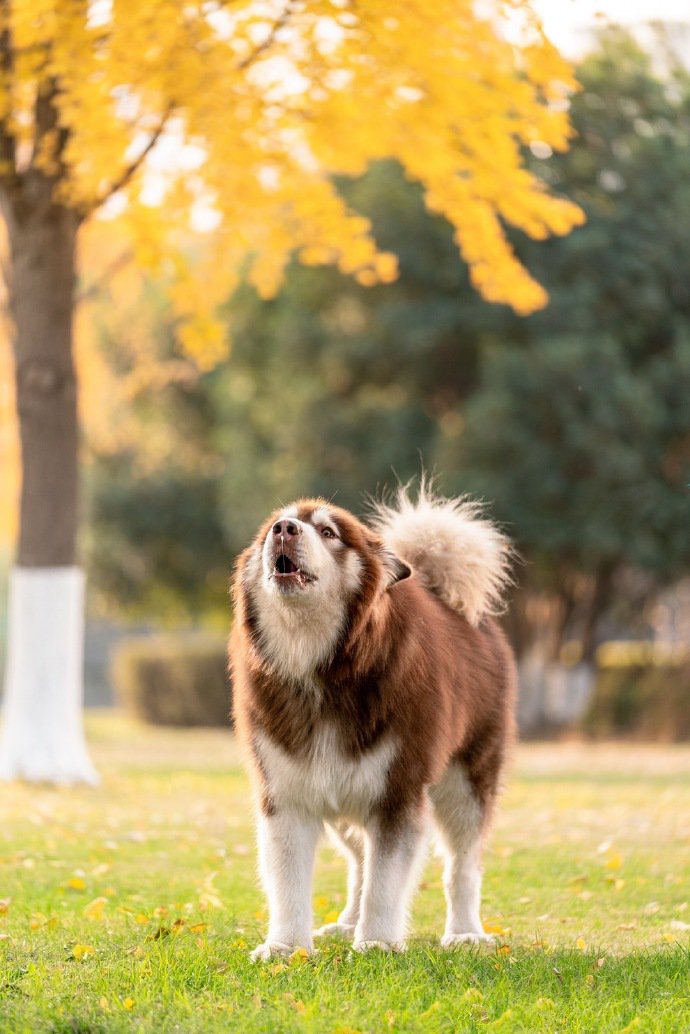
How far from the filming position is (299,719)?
5.54 metres

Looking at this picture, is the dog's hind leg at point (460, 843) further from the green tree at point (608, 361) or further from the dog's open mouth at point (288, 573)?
the green tree at point (608, 361)

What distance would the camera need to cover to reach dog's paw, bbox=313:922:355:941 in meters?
6.11

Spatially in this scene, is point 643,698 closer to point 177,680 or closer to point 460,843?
point 177,680

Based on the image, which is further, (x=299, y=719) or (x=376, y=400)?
(x=376, y=400)

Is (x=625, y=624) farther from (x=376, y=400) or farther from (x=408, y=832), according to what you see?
(x=408, y=832)

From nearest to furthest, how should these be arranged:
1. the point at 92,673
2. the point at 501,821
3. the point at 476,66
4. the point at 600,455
→ the point at 501,821 → the point at 476,66 → the point at 600,455 → the point at 92,673

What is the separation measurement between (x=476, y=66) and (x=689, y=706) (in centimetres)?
1158

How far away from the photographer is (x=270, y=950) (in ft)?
18.0

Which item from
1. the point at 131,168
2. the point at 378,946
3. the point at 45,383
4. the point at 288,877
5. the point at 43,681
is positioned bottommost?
the point at 378,946

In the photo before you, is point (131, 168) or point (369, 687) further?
point (131, 168)

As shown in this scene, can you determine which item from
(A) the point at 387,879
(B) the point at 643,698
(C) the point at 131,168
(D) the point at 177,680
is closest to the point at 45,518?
(C) the point at 131,168

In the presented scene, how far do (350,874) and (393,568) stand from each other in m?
1.44

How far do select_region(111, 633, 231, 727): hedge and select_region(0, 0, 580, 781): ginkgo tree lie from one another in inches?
466

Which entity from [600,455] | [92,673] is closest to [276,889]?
[600,455]
